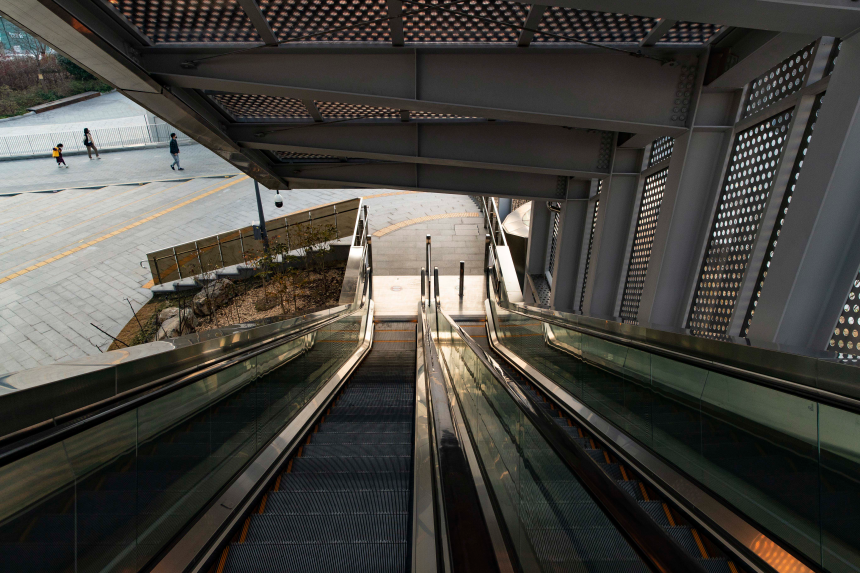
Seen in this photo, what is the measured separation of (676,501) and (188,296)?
14.0 m

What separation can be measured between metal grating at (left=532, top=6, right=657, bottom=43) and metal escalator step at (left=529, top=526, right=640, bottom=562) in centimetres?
365

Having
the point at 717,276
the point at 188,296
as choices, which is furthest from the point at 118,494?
the point at 188,296

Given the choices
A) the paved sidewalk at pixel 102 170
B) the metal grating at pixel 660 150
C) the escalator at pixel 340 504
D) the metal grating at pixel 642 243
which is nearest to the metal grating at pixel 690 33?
the metal grating at pixel 660 150

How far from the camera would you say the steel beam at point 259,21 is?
12.1ft

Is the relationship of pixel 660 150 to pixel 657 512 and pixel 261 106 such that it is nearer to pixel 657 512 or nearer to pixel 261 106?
pixel 657 512

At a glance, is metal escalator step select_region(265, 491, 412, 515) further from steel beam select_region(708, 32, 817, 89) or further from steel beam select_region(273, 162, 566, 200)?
steel beam select_region(273, 162, 566, 200)

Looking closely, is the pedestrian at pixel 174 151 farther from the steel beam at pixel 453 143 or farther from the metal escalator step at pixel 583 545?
the metal escalator step at pixel 583 545

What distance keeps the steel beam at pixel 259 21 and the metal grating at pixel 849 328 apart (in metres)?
4.57

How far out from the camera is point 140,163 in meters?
24.3

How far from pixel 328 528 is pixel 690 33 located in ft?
15.2

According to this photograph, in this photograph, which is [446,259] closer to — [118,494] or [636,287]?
[636,287]

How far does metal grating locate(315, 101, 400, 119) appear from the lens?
20.4ft

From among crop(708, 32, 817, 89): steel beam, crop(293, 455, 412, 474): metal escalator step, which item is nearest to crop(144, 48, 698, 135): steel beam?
crop(708, 32, 817, 89): steel beam

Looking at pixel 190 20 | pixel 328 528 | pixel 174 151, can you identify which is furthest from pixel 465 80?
pixel 174 151
